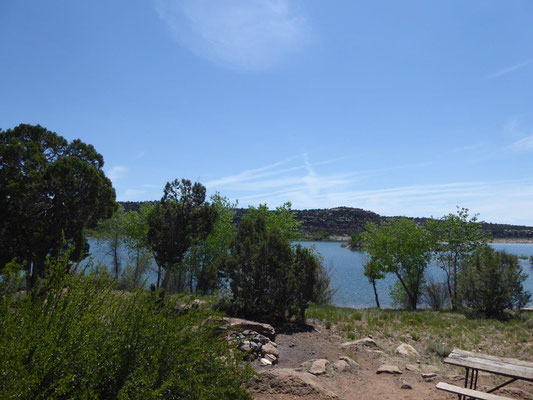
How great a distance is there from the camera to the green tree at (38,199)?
1270 centimetres

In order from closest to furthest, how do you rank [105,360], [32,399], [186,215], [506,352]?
[32,399], [105,360], [506,352], [186,215]

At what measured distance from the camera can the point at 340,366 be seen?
7.40 meters

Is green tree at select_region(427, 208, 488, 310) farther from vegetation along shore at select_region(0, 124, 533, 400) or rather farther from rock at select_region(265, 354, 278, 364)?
rock at select_region(265, 354, 278, 364)

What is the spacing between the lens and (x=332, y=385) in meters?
6.38

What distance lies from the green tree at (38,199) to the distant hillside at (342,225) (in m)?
71.7

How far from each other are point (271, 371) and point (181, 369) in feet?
9.55

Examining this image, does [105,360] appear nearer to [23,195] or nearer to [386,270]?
[23,195]

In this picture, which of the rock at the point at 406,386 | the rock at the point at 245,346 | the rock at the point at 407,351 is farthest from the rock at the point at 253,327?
the rock at the point at 406,386

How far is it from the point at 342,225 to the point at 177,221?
84425mm

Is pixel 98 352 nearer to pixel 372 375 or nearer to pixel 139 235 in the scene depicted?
pixel 372 375

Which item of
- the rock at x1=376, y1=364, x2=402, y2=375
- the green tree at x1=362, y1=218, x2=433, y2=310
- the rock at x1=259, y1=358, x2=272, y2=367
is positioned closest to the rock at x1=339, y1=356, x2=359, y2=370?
the rock at x1=376, y1=364, x2=402, y2=375

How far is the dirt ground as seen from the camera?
6.13 metres

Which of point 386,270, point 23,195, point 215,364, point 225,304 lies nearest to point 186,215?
point 225,304

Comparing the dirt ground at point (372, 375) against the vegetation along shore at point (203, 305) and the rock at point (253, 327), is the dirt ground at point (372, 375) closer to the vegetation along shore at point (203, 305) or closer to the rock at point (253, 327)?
the vegetation along shore at point (203, 305)
